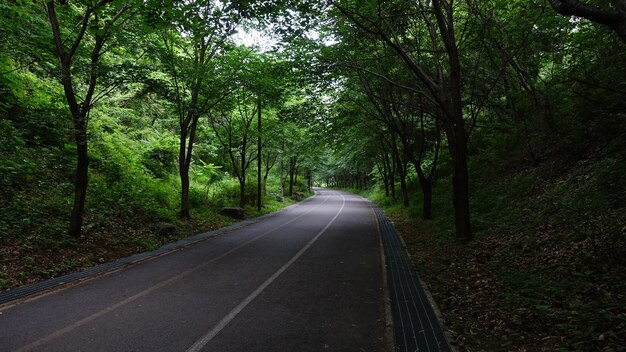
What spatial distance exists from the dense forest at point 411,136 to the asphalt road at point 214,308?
149 cm

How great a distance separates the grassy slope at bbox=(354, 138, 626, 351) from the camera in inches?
169

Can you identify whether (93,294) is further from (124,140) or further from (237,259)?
(124,140)

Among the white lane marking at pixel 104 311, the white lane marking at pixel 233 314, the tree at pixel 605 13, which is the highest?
the tree at pixel 605 13

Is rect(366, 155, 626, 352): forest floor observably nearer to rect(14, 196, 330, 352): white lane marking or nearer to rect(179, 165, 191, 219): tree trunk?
rect(14, 196, 330, 352): white lane marking

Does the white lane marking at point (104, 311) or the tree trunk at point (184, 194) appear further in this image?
the tree trunk at point (184, 194)

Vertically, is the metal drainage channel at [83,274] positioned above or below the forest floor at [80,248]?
below

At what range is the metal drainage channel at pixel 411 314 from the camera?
175 inches

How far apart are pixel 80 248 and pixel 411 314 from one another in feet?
28.8

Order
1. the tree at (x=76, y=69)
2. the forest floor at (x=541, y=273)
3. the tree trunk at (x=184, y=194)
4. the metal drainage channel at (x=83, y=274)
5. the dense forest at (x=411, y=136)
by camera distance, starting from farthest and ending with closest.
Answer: the tree trunk at (x=184, y=194)
the tree at (x=76, y=69)
the metal drainage channel at (x=83, y=274)
the dense forest at (x=411, y=136)
the forest floor at (x=541, y=273)

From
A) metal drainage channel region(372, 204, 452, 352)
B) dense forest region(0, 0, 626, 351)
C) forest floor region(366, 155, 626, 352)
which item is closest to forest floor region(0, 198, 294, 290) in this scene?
dense forest region(0, 0, 626, 351)

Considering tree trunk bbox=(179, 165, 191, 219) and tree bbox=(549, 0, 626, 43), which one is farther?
tree trunk bbox=(179, 165, 191, 219)

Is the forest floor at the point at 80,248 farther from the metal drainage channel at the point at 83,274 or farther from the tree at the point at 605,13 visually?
the tree at the point at 605,13

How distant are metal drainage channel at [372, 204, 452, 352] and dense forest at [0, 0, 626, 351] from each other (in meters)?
0.31

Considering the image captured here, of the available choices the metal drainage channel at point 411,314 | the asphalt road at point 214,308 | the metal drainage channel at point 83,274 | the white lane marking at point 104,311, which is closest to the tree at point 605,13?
the metal drainage channel at point 411,314
